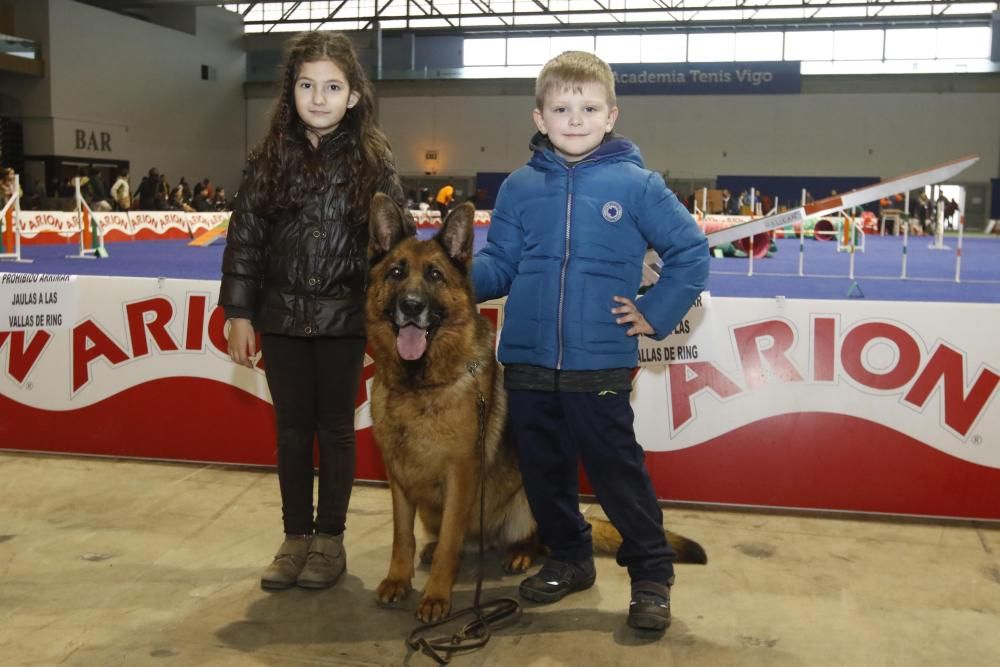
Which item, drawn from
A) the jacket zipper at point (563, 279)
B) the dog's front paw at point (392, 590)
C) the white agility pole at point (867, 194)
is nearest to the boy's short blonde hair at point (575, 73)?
the jacket zipper at point (563, 279)

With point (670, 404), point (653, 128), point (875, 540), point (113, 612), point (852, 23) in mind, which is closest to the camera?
point (113, 612)

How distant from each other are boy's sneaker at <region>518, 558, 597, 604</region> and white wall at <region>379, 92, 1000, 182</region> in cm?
3365

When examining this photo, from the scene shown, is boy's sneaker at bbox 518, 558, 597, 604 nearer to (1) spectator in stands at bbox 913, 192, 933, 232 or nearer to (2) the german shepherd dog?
(2) the german shepherd dog

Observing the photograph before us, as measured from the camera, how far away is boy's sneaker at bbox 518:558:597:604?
325 cm

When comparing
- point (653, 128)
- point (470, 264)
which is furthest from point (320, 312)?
point (653, 128)

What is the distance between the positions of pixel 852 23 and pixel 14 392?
37044mm

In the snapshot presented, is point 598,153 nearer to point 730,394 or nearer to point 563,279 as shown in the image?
point 563,279

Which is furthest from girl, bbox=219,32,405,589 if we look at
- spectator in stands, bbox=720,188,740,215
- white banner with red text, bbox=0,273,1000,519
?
spectator in stands, bbox=720,188,740,215

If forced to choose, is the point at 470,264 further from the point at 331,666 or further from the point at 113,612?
the point at 113,612

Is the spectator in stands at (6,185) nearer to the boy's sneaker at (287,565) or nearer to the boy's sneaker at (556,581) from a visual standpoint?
the boy's sneaker at (287,565)

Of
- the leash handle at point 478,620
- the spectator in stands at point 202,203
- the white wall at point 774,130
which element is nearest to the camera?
the leash handle at point 478,620

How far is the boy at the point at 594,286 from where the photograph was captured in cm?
298

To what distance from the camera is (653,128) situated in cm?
3834

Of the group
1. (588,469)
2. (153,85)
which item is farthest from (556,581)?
(153,85)
